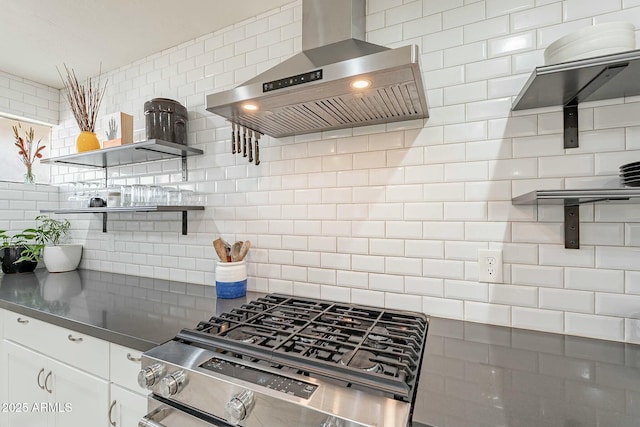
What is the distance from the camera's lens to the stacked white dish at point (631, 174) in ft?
2.83

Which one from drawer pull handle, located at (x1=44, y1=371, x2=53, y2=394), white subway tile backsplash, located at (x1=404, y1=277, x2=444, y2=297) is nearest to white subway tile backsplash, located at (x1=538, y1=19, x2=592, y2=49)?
white subway tile backsplash, located at (x1=404, y1=277, x2=444, y2=297)

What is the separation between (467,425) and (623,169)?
0.87 m

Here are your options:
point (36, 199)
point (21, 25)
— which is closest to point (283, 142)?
point (21, 25)

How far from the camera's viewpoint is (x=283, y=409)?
74 cm

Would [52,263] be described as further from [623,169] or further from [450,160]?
[623,169]

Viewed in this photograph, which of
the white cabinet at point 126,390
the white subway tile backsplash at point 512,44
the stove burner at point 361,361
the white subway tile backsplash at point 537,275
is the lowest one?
the white cabinet at point 126,390

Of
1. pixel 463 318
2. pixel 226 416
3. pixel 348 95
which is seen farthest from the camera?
pixel 463 318

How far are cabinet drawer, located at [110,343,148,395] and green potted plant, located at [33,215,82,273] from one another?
161 cm

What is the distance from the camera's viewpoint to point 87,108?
2.26m

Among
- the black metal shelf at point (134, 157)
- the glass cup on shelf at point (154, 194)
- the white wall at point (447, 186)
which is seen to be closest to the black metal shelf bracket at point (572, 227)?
the white wall at point (447, 186)

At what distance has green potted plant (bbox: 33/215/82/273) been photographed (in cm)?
228

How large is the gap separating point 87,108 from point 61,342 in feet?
5.68

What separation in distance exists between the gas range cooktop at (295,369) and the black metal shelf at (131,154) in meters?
1.05

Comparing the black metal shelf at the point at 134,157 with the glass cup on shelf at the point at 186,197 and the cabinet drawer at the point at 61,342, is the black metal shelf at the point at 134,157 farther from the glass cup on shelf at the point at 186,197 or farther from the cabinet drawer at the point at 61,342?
the cabinet drawer at the point at 61,342
